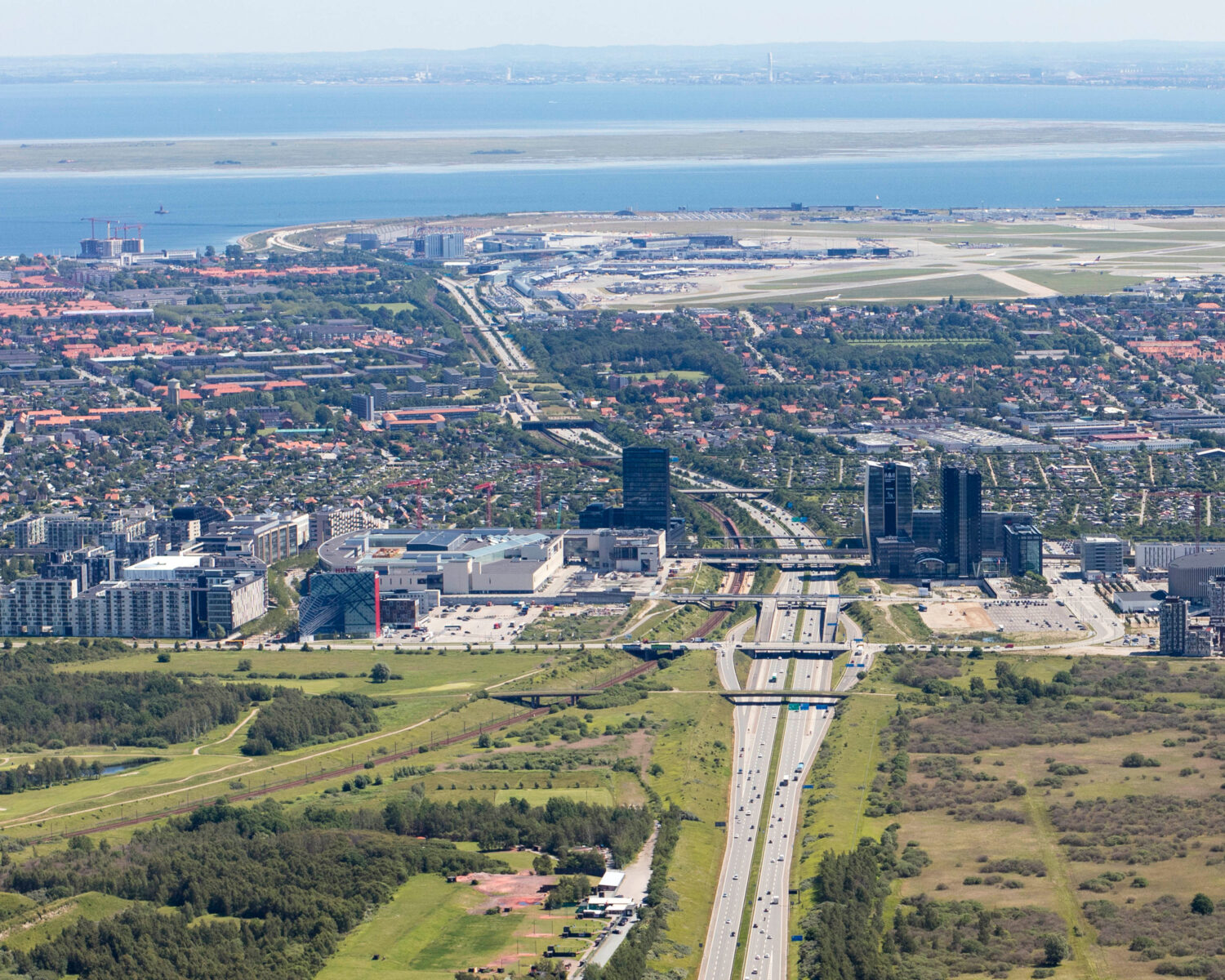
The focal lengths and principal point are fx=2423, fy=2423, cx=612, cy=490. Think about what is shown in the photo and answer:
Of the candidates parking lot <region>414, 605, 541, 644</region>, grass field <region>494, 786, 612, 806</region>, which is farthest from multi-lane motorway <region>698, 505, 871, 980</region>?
parking lot <region>414, 605, 541, 644</region>

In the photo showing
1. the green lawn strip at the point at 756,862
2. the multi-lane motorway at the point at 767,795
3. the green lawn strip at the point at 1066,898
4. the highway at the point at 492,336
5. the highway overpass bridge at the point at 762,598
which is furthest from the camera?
the highway at the point at 492,336

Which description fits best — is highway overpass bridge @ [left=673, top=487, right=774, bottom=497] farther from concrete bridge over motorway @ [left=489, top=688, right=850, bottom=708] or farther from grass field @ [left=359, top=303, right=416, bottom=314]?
grass field @ [left=359, top=303, right=416, bottom=314]

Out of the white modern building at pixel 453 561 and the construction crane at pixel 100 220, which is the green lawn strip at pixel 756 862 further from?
the construction crane at pixel 100 220

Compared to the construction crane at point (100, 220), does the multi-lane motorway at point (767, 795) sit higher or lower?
lower

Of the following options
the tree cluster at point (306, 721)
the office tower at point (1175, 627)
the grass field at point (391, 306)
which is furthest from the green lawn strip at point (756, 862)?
the grass field at point (391, 306)

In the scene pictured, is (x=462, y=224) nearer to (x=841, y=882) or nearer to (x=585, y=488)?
(x=585, y=488)

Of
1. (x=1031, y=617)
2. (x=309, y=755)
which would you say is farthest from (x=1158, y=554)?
(x=309, y=755)
